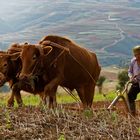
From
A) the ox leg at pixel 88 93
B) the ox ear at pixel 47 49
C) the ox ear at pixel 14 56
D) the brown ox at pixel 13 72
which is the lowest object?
the ox leg at pixel 88 93

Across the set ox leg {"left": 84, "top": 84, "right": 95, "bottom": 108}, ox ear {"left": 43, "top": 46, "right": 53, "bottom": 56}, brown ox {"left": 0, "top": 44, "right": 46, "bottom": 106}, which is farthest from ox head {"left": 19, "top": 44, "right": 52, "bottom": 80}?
ox leg {"left": 84, "top": 84, "right": 95, "bottom": 108}

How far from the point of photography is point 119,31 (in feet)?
614

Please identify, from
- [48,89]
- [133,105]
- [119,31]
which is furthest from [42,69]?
[119,31]

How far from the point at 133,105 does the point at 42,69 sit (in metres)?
Answer: 2.42

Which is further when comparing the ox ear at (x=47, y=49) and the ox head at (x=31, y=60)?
the ox ear at (x=47, y=49)

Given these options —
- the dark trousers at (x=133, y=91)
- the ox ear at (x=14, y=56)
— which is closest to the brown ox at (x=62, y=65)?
the ox ear at (x=14, y=56)

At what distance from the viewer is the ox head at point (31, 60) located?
10.8 m

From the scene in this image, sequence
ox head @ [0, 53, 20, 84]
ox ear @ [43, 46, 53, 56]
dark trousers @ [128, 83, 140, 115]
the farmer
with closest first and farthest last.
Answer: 1. ox ear @ [43, 46, 53, 56]
2. ox head @ [0, 53, 20, 84]
3. the farmer
4. dark trousers @ [128, 83, 140, 115]

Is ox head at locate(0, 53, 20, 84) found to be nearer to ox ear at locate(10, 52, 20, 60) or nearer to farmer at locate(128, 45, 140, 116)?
ox ear at locate(10, 52, 20, 60)

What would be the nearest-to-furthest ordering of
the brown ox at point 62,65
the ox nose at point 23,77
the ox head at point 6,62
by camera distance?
the ox nose at point 23,77 < the brown ox at point 62,65 < the ox head at point 6,62

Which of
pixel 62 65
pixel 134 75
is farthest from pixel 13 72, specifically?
pixel 134 75

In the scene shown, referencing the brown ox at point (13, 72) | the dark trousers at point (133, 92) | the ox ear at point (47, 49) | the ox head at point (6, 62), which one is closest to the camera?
the ox ear at point (47, 49)

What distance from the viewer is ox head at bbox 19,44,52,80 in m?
10.8

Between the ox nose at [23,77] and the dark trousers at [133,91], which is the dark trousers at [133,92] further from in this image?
the ox nose at [23,77]
